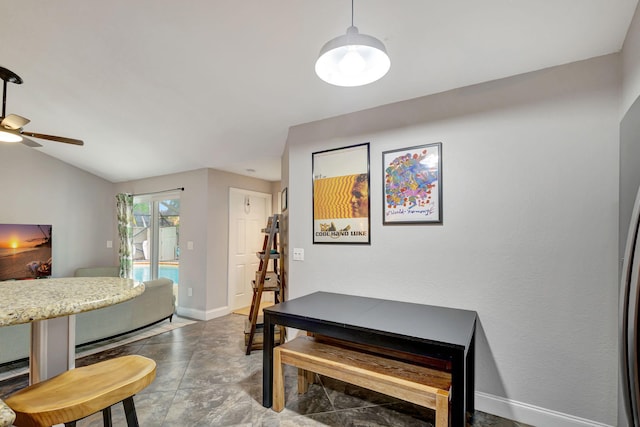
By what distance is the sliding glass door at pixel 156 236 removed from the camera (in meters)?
4.86

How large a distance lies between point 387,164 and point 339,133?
1.86ft

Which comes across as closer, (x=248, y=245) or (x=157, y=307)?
(x=157, y=307)

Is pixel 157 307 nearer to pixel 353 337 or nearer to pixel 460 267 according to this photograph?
pixel 353 337

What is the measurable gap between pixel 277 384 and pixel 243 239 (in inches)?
119

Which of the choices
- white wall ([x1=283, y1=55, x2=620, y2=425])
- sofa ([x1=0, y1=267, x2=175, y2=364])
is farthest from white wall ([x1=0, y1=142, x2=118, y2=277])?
white wall ([x1=283, y1=55, x2=620, y2=425])

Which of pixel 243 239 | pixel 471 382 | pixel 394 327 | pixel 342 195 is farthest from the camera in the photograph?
pixel 243 239

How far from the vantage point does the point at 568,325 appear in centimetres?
179

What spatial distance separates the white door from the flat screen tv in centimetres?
265

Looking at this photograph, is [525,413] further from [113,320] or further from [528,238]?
[113,320]

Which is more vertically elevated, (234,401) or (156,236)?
(156,236)

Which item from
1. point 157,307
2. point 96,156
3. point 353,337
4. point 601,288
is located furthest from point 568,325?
point 96,156

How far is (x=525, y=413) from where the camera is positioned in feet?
6.17

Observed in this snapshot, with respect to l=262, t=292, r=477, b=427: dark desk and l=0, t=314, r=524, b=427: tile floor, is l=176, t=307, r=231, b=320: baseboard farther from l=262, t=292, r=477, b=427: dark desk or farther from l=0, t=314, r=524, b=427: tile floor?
l=262, t=292, r=477, b=427: dark desk

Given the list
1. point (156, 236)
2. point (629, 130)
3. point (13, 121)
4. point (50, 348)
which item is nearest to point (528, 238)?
point (629, 130)
